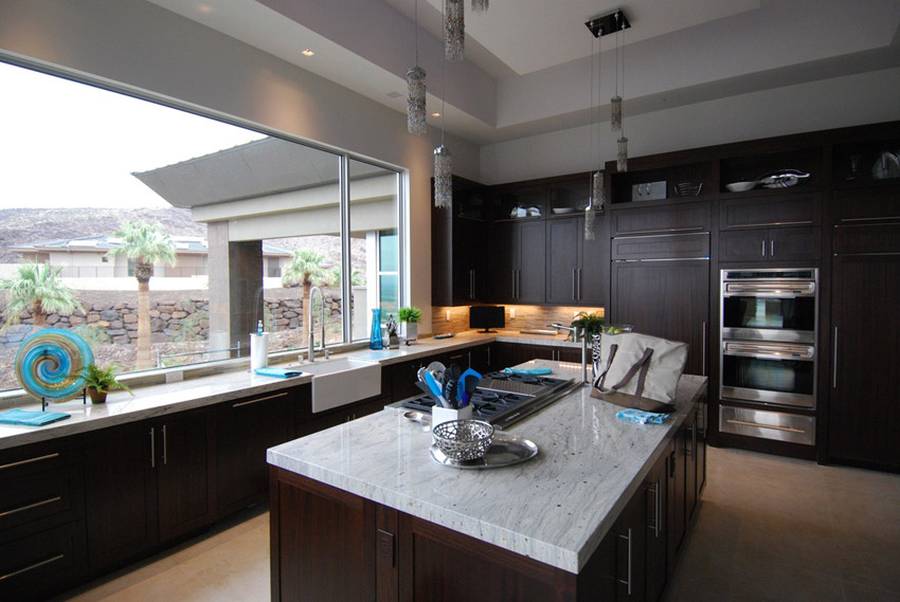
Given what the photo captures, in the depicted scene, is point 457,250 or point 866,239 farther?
point 457,250

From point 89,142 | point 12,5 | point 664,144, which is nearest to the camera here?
point 12,5

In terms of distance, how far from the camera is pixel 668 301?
455cm

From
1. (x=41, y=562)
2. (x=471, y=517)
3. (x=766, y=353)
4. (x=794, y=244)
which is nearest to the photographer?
(x=471, y=517)

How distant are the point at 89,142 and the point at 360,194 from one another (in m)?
2.21

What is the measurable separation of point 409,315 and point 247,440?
2.13 m

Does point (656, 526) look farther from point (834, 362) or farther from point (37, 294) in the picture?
point (37, 294)

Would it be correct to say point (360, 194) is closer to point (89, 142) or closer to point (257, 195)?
point (257, 195)

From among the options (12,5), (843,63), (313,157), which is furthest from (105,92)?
(843,63)

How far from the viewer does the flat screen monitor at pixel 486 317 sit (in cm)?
577

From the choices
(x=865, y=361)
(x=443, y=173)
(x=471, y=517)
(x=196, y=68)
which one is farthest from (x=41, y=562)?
(x=865, y=361)

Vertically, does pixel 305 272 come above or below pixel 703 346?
above

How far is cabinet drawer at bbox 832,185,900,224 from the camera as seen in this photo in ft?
12.0

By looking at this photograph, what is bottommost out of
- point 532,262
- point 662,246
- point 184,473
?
point 184,473

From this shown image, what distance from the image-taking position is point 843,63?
3.95m
